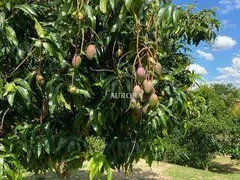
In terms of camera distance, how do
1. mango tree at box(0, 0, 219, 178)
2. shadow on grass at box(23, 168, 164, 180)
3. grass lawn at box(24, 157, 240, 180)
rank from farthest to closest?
grass lawn at box(24, 157, 240, 180) → shadow on grass at box(23, 168, 164, 180) → mango tree at box(0, 0, 219, 178)

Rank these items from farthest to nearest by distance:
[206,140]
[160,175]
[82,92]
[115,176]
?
[206,140] → [160,175] → [115,176] → [82,92]

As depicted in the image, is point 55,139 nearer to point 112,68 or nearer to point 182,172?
point 112,68

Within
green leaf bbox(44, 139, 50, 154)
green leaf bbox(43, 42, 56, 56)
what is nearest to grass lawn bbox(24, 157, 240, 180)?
green leaf bbox(44, 139, 50, 154)

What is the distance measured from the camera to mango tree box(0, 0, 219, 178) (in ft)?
6.21

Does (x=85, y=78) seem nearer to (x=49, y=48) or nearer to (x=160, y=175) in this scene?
(x=49, y=48)

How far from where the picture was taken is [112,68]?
237 centimetres

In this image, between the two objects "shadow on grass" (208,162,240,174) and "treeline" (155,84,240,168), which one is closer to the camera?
"treeline" (155,84,240,168)

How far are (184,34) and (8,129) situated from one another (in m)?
1.63

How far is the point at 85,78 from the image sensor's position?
2.10m

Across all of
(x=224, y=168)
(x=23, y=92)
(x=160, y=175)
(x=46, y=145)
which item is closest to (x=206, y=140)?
(x=224, y=168)

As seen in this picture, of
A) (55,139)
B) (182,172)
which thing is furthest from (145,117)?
(182,172)

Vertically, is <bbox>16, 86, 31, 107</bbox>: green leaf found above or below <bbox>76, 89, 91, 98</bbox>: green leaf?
below

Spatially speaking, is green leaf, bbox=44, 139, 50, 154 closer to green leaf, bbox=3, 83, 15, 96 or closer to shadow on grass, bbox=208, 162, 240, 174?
green leaf, bbox=3, 83, 15, 96

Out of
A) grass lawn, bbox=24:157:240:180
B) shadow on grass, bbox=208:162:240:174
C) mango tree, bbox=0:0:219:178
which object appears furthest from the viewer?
shadow on grass, bbox=208:162:240:174
